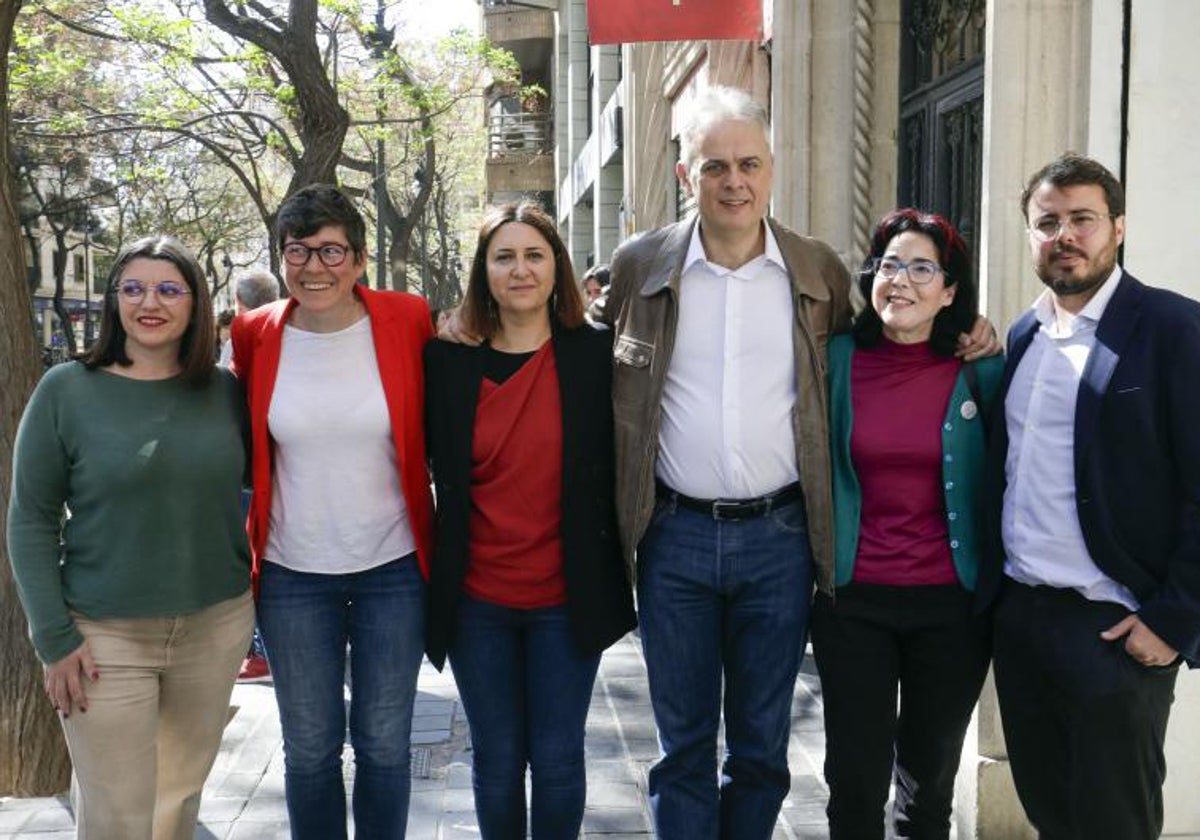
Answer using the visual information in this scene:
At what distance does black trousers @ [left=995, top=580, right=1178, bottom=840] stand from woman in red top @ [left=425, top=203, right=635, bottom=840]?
110 cm

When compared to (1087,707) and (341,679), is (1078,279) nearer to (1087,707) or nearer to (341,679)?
(1087,707)

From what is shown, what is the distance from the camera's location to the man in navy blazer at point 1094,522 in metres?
3.03

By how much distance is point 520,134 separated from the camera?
36.9m

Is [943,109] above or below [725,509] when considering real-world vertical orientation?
above

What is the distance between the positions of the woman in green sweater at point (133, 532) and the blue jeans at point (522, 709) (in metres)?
0.72

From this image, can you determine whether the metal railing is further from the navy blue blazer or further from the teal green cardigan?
the navy blue blazer

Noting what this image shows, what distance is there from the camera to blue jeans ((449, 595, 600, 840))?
3.57 m

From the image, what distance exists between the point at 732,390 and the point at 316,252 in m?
1.24

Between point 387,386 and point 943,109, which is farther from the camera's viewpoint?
point 943,109

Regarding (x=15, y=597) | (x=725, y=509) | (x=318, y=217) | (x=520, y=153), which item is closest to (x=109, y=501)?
(x=318, y=217)

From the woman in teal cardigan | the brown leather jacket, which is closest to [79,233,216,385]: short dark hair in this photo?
the brown leather jacket

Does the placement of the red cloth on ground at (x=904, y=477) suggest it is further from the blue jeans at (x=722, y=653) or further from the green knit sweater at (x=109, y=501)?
the green knit sweater at (x=109, y=501)

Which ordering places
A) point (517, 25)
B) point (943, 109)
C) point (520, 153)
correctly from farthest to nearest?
point (520, 153) < point (517, 25) < point (943, 109)

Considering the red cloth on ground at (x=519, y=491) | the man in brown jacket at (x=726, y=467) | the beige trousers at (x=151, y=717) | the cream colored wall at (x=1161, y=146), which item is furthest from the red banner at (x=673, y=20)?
the beige trousers at (x=151, y=717)
